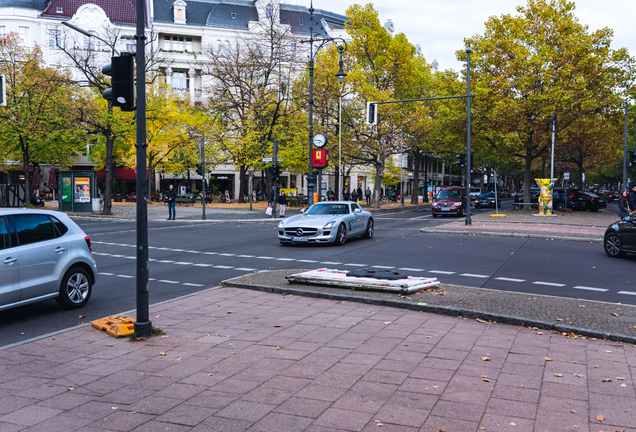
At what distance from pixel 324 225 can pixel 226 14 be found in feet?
186

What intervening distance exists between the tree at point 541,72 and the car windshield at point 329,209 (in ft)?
69.5

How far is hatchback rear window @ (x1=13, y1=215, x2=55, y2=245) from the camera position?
7.69m

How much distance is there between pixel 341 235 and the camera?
17.5 meters

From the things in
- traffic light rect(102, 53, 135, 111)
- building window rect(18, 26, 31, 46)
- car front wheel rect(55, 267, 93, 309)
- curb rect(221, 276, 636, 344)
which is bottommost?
curb rect(221, 276, 636, 344)

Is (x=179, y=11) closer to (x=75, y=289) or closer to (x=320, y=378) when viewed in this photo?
(x=75, y=289)

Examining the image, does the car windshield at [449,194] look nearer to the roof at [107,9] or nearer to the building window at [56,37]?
the building window at [56,37]

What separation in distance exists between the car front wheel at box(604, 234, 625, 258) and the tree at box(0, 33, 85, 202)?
1165 inches

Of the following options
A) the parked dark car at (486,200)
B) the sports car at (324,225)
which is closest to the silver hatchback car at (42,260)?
the sports car at (324,225)

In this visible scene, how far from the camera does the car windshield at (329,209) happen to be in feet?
60.6

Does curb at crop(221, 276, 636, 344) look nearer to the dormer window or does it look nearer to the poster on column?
the poster on column

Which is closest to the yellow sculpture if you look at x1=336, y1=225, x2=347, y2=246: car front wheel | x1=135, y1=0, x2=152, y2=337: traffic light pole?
x1=336, y1=225, x2=347, y2=246: car front wheel

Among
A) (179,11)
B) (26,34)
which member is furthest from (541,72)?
(26,34)

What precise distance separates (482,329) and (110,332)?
4463 mm

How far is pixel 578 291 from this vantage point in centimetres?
995
